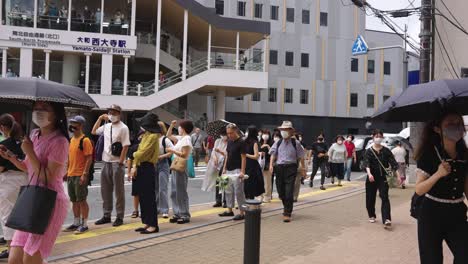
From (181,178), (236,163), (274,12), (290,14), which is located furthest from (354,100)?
(181,178)

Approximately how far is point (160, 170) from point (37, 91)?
4627 mm

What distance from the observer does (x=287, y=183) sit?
8656 mm

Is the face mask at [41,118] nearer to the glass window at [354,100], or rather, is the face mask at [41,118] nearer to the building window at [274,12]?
the building window at [274,12]

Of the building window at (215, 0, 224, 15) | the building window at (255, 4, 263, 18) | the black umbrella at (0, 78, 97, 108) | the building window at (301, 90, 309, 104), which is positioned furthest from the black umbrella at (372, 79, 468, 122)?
the building window at (301, 90, 309, 104)

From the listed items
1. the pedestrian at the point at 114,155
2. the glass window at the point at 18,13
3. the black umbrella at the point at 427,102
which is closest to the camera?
the black umbrella at the point at 427,102

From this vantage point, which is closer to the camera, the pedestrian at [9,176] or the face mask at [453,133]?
the face mask at [453,133]

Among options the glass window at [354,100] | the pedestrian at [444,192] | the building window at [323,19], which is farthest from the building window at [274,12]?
the pedestrian at [444,192]

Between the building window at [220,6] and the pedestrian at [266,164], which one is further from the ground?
the building window at [220,6]

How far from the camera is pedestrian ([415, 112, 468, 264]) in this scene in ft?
12.1

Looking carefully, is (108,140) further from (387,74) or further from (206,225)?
(387,74)

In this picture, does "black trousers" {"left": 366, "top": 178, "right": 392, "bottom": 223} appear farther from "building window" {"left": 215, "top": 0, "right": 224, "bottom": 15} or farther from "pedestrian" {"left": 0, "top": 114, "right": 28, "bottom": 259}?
"building window" {"left": 215, "top": 0, "right": 224, "bottom": 15}

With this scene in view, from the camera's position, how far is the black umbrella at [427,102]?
12.6 ft

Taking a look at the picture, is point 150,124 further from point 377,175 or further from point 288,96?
point 288,96

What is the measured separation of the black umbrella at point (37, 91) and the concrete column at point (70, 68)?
2466 centimetres
